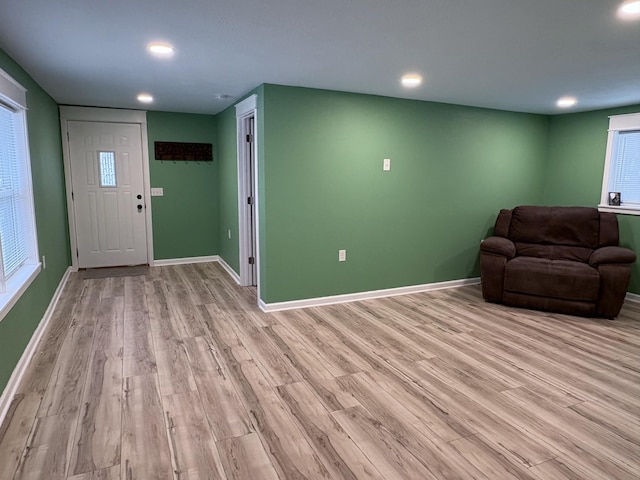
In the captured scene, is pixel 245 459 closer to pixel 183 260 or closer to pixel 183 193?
pixel 183 260

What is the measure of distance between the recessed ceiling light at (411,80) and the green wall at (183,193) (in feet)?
10.6

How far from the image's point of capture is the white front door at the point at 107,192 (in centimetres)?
545

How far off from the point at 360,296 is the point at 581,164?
325cm

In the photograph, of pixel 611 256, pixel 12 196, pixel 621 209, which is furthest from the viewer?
pixel 621 209

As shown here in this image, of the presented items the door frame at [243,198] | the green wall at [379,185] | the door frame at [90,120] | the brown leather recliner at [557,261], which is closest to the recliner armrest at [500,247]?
the brown leather recliner at [557,261]

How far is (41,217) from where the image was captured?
12.4 feet

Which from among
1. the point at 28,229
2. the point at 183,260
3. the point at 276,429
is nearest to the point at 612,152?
the point at 276,429

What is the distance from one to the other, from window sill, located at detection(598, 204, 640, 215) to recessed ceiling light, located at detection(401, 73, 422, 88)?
2.92 meters

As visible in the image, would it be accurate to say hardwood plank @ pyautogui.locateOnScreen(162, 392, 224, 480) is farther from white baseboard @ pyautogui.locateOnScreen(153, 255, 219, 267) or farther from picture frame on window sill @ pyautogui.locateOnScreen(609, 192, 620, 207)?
picture frame on window sill @ pyautogui.locateOnScreen(609, 192, 620, 207)

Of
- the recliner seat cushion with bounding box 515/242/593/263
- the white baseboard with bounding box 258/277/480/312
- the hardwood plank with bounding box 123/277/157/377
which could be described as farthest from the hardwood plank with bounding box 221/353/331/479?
the recliner seat cushion with bounding box 515/242/593/263

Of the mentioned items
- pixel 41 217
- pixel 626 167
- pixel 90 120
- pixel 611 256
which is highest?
pixel 90 120

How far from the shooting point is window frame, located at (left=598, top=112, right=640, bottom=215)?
4.55m

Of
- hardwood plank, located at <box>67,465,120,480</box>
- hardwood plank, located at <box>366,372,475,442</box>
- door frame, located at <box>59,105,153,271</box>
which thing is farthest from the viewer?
door frame, located at <box>59,105,153,271</box>

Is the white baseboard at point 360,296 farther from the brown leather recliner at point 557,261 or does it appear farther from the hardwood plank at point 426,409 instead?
the hardwood plank at point 426,409
